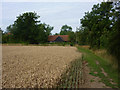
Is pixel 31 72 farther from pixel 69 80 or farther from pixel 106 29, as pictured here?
pixel 106 29

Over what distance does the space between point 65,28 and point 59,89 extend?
240 ft

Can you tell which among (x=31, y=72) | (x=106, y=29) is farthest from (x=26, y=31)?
(x=31, y=72)

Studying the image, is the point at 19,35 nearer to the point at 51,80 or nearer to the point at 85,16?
the point at 85,16

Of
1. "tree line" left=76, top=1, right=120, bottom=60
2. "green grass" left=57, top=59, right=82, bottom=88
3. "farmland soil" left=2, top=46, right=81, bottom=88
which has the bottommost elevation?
"green grass" left=57, top=59, right=82, bottom=88

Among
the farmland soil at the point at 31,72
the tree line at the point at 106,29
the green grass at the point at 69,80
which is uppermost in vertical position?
the tree line at the point at 106,29

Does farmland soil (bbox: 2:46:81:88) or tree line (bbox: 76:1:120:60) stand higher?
tree line (bbox: 76:1:120:60)

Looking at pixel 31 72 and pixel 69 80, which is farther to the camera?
pixel 31 72

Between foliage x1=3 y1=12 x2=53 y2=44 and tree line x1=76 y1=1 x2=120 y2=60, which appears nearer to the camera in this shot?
tree line x1=76 y1=1 x2=120 y2=60

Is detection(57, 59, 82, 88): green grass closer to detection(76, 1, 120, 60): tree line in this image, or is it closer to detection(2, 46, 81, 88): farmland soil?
detection(2, 46, 81, 88): farmland soil

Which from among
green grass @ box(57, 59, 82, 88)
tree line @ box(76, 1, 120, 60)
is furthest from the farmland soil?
tree line @ box(76, 1, 120, 60)

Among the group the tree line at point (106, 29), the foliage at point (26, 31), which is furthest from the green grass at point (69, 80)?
the foliage at point (26, 31)

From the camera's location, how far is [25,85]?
3.12 metres

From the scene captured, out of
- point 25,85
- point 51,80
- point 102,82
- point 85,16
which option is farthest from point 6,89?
point 85,16

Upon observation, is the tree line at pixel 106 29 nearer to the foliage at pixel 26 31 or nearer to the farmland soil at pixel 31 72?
the farmland soil at pixel 31 72
